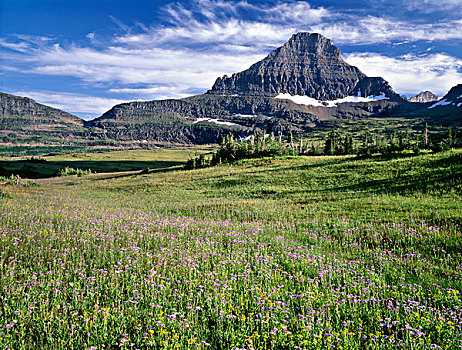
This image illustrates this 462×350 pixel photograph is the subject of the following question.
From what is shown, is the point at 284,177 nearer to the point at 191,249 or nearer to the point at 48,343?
the point at 191,249

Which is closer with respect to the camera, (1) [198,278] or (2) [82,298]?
(2) [82,298]

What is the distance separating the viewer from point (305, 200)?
86.4 feet

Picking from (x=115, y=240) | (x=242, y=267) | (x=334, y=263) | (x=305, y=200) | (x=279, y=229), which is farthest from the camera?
(x=305, y=200)

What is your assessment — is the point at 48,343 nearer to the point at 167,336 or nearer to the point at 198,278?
the point at 167,336

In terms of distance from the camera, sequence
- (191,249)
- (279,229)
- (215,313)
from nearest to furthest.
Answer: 1. (215,313)
2. (191,249)
3. (279,229)

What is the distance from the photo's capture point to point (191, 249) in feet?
34.1

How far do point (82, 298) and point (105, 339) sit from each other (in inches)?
60.3

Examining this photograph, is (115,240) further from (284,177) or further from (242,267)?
(284,177)

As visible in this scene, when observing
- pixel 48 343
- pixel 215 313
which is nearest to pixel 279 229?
pixel 215 313

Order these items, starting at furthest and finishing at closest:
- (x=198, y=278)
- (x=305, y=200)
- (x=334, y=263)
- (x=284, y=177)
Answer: (x=284, y=177)
(x=305, y=200)
(x=334, y=263)
(x=198, y=278)

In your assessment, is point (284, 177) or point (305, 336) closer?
point (305, 336)

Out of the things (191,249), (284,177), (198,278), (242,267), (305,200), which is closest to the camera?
(198,278)

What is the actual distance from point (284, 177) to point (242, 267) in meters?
38.0

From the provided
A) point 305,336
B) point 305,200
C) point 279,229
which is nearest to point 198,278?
point 305,336
